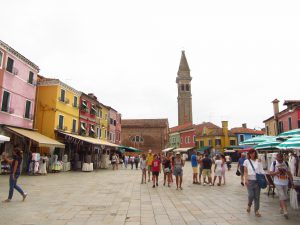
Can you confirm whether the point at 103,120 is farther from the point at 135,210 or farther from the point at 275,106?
the point at 135,210

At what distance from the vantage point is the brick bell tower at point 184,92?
78.0 metres

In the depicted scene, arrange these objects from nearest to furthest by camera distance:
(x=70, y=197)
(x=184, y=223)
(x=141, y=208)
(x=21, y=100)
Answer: (x=184, y=223)
(x=141, y=208)
(x=70, y=197)
(x=21, y=100)

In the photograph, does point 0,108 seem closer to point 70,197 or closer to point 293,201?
point 70,197

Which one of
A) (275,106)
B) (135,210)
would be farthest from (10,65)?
(275,106)

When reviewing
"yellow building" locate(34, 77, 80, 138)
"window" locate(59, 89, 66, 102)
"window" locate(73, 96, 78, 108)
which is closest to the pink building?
"yellow building" locate(34, 77, 80, 138)

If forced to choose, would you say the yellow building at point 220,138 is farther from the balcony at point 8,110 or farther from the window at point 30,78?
the balcony at point 8,110

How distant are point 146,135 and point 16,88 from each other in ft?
125

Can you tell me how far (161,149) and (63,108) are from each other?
33346mm

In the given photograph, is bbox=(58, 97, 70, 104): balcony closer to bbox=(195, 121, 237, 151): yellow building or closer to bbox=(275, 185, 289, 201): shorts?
bbox=(275, 185, 289, 201): shorts

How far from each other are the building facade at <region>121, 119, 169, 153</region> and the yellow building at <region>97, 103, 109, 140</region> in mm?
19652

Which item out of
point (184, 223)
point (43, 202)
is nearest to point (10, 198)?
point (43, 202)

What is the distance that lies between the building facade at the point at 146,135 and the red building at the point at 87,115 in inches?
970

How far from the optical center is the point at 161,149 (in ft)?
181

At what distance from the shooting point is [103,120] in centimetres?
3503
